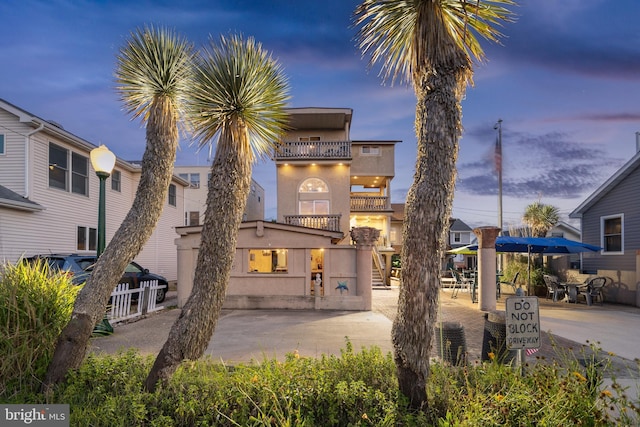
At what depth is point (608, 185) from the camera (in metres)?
15.6

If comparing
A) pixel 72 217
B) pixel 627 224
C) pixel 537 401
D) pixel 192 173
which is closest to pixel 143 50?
pixel 537 401

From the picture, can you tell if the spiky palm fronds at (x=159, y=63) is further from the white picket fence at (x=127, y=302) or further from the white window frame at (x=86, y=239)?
the white window frame at (x=86, y=239)

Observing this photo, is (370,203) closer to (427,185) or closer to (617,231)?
(617,231)

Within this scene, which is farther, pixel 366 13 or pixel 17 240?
pixel 17 240

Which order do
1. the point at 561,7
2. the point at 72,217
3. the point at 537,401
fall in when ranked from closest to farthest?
1. the point at 537,401
2. the point at 561,7
3. the point at 72,217

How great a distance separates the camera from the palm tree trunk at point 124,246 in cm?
444

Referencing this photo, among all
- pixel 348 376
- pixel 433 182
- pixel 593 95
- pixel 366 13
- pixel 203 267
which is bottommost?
pixel 348 376

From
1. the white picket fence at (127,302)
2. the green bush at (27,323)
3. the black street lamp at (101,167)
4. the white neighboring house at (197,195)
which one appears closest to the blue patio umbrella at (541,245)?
the white picket fence at (127,302)

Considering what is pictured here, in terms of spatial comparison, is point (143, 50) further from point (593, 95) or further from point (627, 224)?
point (627, 224)

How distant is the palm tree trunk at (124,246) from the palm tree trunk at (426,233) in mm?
3716

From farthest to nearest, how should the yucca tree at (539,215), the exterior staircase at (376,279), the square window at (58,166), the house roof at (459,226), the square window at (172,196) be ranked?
the house roof at (459,226), the yucca tree at (539,215), the square window at (172,196), the exterior staircase at (376,279), the square window at (58,166)

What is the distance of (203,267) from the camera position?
14.0 ft

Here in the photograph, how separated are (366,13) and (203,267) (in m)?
3.74

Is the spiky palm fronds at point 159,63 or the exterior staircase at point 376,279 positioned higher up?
the spiky palm fronds at point 159,63
